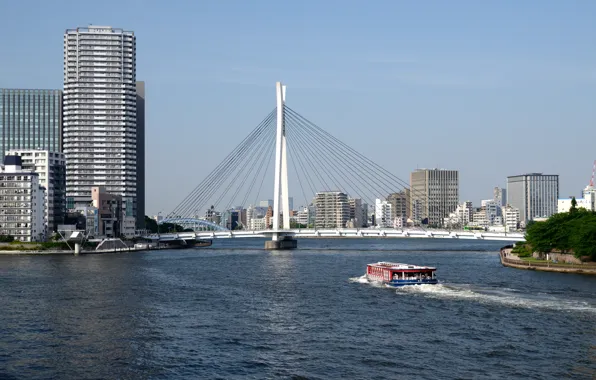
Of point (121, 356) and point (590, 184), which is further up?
point (590, 184)

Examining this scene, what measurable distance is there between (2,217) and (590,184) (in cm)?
15231

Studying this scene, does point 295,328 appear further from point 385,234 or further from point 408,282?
point 385,234

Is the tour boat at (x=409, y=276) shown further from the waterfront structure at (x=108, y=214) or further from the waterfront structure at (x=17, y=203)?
the waterfront structure at (x=108, y=214)

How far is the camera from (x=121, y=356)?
26.7 m

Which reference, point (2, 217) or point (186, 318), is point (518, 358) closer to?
point (186, 318)

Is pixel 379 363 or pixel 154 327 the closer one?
pixel 379 363

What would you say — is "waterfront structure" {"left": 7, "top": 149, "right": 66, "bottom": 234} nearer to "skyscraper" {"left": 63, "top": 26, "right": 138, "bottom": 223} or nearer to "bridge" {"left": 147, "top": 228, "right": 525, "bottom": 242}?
"bridge" {"left": 147, "top": 228, "right": 525, "bottom": 242}

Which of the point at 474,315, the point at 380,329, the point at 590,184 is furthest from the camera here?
the point at 590,184

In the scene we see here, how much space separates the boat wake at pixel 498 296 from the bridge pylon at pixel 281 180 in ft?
136

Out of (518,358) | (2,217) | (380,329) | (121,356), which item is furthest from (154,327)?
(2,217)

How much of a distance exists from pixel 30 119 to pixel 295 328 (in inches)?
4864

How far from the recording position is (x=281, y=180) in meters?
88.4

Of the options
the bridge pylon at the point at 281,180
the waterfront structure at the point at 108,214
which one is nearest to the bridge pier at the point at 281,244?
the bridge pylon at the point at 281,180

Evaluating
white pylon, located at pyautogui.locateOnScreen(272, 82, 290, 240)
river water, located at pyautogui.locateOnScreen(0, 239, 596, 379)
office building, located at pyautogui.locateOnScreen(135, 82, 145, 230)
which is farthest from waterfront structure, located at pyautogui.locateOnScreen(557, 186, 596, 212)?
river water, located at pyautogui.locateOnScreen(0, 239, 596, 379)
